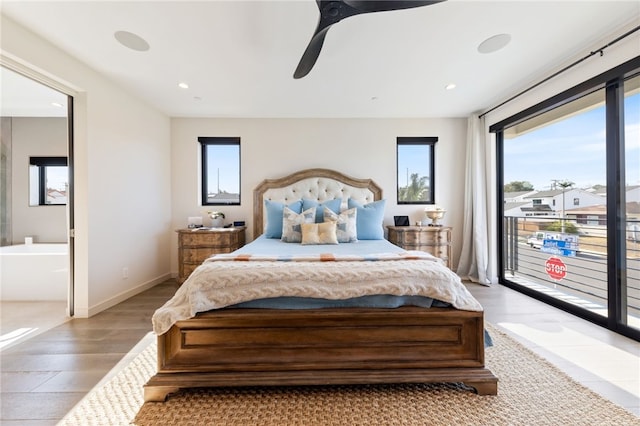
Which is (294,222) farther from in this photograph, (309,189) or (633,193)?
(633,193)

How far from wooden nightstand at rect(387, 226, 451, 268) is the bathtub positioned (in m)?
4.02

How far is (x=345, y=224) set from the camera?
295 cm

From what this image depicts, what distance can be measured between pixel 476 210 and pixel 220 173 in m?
3.87

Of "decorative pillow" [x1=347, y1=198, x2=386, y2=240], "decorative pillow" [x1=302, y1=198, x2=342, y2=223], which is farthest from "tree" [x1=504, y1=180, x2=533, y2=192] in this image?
"decorative pillow" [x1=302, y1=198, x2=342, y2=223]

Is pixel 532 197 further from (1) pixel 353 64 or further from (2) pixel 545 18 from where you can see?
(1) pixel 353 64

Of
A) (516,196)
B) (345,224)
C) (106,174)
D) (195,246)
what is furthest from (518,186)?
(106,174)

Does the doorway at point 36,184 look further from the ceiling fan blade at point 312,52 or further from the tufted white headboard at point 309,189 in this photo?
the ceiling fan blade at point 312,52

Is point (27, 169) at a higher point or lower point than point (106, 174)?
higher

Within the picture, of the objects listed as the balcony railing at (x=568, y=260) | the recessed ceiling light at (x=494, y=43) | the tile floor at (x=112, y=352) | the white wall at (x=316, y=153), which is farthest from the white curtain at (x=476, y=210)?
the recessed ceiling light at (x=494, y=43)

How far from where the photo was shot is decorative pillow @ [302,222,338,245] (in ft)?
9.06

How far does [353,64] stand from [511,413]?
9.09 feet

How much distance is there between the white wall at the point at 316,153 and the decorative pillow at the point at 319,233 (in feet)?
4.51

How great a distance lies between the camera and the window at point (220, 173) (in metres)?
4.08

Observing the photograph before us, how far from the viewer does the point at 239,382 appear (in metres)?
1.39
